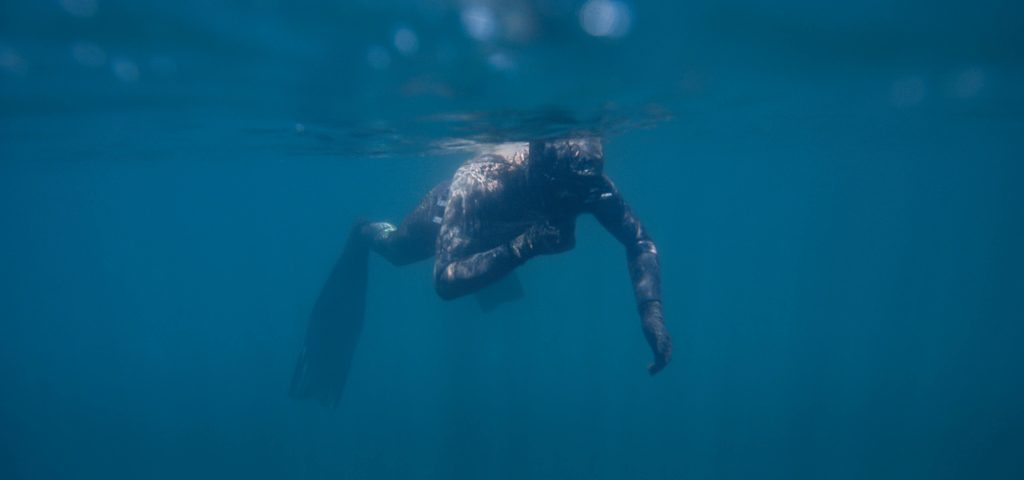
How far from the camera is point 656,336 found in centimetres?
621

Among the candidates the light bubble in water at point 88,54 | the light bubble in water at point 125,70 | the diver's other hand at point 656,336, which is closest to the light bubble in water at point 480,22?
the diver's other hand at point 656,336

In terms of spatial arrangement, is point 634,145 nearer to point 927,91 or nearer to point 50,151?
point 927,91

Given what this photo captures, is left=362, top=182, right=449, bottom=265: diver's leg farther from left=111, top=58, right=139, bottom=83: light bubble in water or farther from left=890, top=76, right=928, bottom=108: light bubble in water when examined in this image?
left=890, top=76, right=928, bottom=108: light bubble in water

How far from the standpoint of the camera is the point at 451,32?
7883mm

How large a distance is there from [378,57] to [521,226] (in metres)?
3.41

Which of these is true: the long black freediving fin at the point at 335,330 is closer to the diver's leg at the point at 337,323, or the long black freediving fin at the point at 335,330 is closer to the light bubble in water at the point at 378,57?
the diver's leg at the point at 337,323

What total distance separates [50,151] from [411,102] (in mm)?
15184

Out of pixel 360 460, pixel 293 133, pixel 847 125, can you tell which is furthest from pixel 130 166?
pixel 847 125

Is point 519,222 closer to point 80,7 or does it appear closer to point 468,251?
point 468,251

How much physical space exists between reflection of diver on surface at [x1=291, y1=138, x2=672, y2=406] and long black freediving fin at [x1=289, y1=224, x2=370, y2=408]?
1229 millimetres

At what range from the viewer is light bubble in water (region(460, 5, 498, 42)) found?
708 cm

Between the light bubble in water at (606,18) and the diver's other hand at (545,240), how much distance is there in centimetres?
268

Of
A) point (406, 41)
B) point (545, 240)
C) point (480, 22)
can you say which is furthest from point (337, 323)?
→ point (545, 240)

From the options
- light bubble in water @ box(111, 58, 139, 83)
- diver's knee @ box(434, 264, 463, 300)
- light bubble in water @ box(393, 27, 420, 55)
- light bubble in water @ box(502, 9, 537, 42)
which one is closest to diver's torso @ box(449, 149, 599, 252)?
diver's knee @ box(434, 264, 463, 300)
